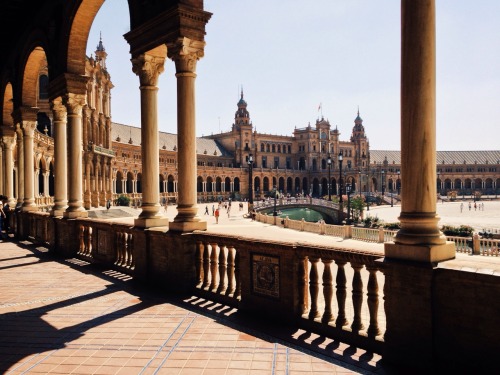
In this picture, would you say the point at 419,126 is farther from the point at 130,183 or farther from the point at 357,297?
the point at 130,183

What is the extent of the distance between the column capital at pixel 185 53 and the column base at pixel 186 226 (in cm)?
257

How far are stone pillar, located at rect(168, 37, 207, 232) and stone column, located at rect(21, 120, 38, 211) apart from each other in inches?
403

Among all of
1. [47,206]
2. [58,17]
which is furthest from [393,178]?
[58,17]

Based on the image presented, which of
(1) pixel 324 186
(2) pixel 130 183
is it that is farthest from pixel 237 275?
(1) pixel 324 186

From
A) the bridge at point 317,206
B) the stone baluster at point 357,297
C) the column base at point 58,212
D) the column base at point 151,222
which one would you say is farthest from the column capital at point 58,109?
the bridge at point 317,206

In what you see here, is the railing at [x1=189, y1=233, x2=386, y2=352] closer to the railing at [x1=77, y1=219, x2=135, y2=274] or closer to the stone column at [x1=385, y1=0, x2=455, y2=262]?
the stone column at [x1=385, y1=0, x2=455, y2=262]

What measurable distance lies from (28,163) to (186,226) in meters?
10.9

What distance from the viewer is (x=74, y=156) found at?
11.2 meters

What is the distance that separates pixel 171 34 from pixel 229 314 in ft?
15.4

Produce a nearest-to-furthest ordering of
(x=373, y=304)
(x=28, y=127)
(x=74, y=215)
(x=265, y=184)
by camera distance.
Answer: (x=373, y=304)
(x=74, y=215)
(x=28, y=127)
(x=265, y=184)

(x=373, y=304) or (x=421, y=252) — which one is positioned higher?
(x=421, y=252)

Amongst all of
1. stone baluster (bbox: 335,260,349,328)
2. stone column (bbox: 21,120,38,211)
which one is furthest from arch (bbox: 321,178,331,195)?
stone baluster (bbox: 335,260,349,328)

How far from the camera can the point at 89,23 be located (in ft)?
35.0

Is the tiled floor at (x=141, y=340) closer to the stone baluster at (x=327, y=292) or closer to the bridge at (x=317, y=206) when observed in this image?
the stone baluster at (x=327, y=292)
